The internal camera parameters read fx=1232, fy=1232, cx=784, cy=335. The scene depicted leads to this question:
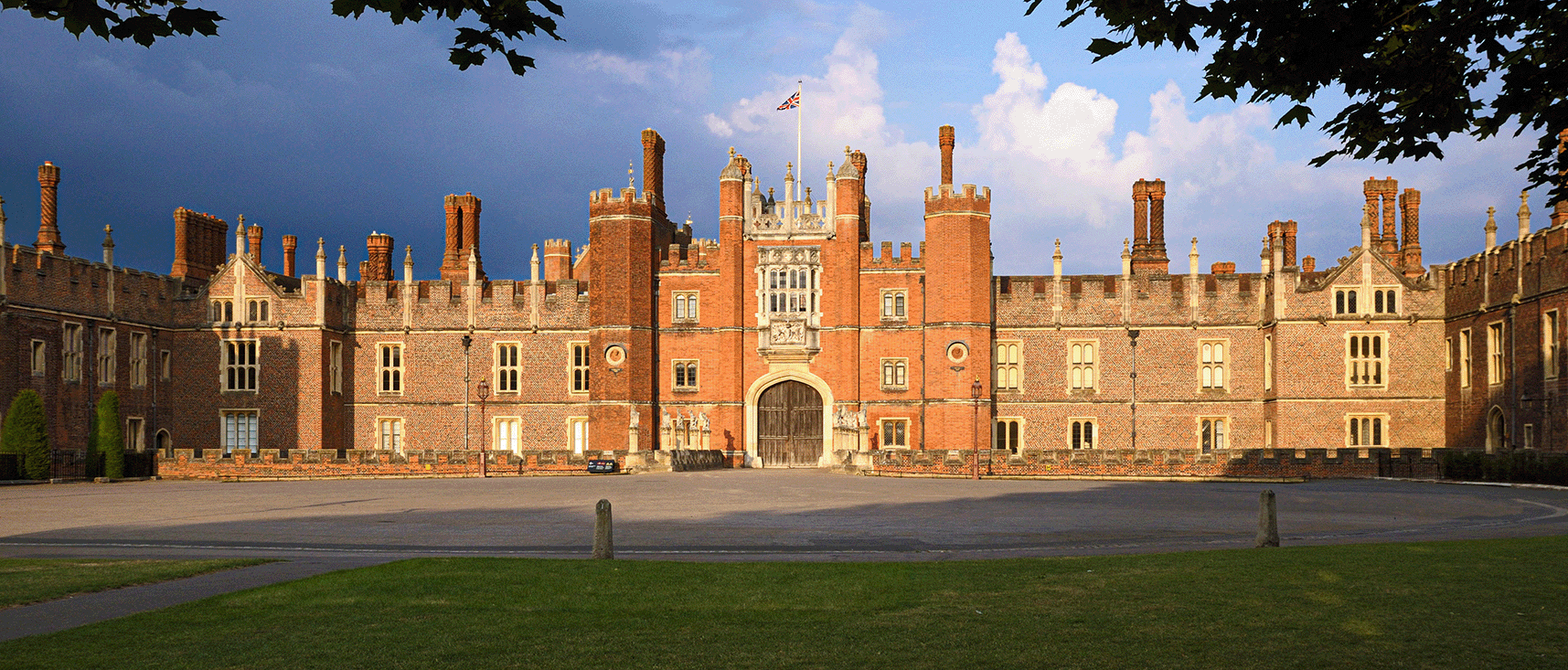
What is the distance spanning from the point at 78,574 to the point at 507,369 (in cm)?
3663

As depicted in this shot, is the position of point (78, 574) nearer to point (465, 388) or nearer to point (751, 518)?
point (751, 518)

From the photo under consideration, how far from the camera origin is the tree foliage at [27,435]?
36125mm

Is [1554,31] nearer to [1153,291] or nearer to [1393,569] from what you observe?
[1393,569]

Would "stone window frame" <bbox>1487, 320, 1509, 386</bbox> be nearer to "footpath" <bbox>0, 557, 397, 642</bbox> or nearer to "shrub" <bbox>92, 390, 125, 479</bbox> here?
"footpath" <bbox>0, 557, 397, 642</bbox>

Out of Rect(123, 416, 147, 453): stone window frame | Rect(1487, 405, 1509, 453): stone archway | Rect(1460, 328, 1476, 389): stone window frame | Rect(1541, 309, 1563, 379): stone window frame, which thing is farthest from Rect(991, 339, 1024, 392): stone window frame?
Rect(123, 416, 147, 453): stone window frame

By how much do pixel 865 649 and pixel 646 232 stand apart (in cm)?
3935

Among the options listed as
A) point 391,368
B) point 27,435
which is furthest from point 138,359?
point 27,435

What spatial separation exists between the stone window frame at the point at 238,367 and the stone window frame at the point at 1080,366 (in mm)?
31016

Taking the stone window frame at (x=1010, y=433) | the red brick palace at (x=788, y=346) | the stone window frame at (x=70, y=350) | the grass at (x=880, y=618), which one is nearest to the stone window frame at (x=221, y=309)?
the red brick palace at (x=788, y=346)

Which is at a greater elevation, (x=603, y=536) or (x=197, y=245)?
(x=197, y=245)

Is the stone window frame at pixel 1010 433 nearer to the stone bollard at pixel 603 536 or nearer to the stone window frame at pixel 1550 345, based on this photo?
the stone window frame at pixel 1550 345

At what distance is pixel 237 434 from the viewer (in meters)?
47.3

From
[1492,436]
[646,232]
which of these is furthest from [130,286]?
[1492,436]

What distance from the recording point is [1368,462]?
120ft
